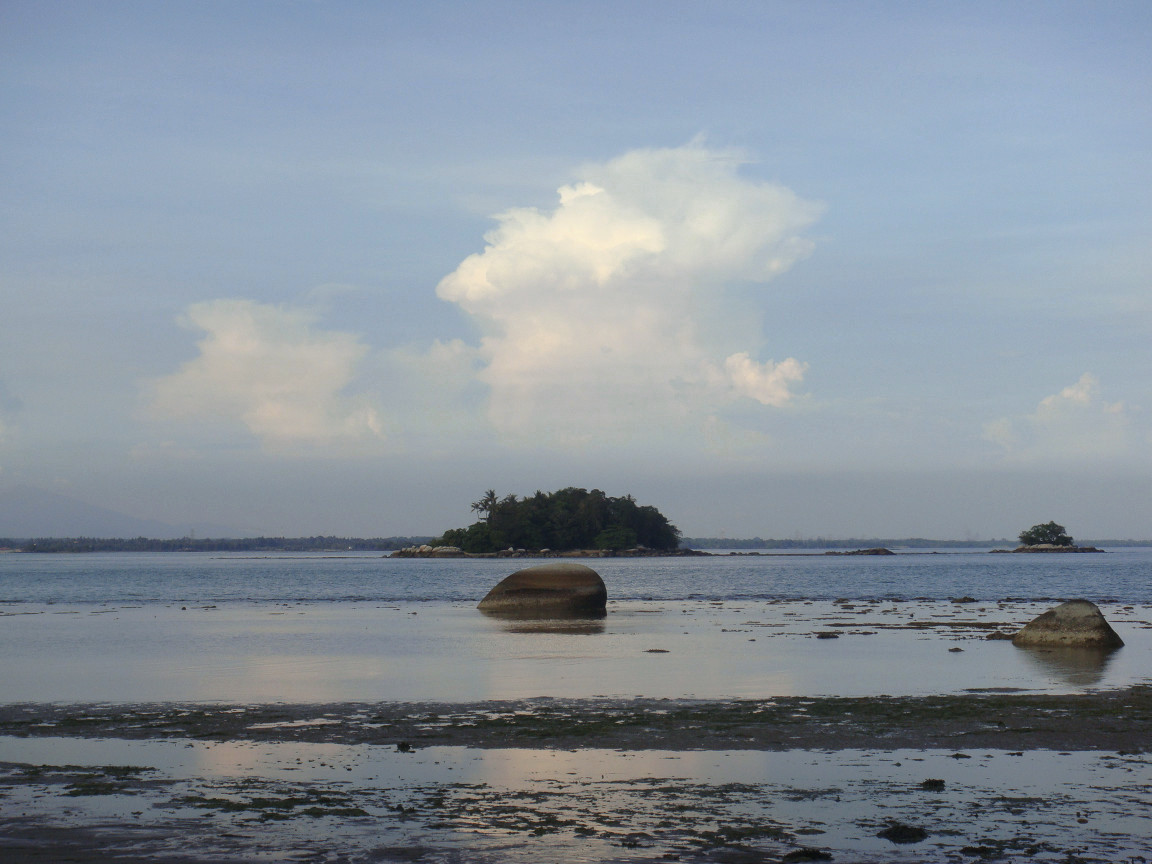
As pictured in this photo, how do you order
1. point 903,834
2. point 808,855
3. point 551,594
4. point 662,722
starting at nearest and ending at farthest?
point 808,855 < point 903,834 < point 662,722 < point 551,594

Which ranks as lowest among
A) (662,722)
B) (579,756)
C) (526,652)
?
(526,652)

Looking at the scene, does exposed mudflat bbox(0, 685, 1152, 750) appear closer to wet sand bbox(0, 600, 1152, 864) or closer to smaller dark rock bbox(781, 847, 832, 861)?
wet sand bbox(0, 600, 1152, 864)

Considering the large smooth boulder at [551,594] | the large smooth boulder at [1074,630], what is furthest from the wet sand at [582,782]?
the large smooth boulder at [551,594]

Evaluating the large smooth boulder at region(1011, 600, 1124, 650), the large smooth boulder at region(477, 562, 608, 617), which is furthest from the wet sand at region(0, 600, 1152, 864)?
the large smooth boulder at region(477, 562, 608, 617)

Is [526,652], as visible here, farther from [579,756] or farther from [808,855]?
[808,855]

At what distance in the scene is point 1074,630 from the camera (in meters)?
29.8

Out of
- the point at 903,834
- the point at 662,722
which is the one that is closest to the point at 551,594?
the point at 662,722

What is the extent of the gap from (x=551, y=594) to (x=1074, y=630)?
2396cm

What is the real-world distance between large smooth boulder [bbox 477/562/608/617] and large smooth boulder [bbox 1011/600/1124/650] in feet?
69.0

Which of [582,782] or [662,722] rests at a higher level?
[582,782]

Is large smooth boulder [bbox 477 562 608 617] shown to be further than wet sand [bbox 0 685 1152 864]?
Yes

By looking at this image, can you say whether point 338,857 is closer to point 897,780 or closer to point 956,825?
point 956,825

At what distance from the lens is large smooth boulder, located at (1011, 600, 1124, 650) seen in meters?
29.6

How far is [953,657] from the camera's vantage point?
2786cm
